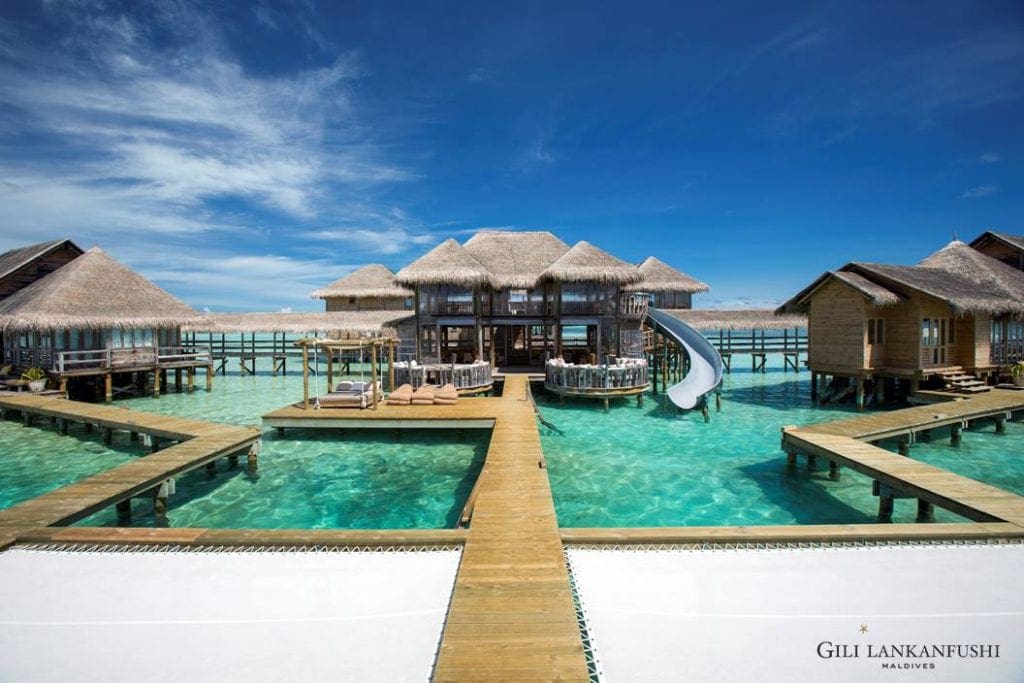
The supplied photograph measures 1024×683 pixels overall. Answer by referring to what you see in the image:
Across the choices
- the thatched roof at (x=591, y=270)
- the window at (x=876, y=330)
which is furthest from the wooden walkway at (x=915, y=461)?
the thatched roof at (x=591, y=270)

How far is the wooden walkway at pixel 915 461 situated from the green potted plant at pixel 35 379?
2450 cm

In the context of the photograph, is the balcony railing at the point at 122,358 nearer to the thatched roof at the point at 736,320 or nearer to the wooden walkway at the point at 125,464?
the wooden walkway at the point at 125,464

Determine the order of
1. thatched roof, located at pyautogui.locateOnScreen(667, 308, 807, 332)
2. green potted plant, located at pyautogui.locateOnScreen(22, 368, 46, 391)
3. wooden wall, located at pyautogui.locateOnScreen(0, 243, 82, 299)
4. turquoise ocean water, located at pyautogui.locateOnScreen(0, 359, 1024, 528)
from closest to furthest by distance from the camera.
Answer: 1. turquoise ocean water, located at pyautogui.locateOnScreen(0, 359, 1024, 528)
2. green potted plant, located at pyautogui.locateOnScreen(22, 368, 46, 391)
3. wooden wall, located at pyautogui.locateOnScreen(0, 243, 82, 299)
4. thatched roof, located at pyautogui.locateOnScreen(667, 308, 807, 332)

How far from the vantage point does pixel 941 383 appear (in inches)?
673

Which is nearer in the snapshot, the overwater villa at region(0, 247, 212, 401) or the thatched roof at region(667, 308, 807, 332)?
the overwater villa at region(0, 247, 212, 401)

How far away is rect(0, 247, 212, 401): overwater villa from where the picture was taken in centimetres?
1800

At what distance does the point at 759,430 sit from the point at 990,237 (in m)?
19.6

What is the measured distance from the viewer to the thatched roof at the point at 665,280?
32.9 m

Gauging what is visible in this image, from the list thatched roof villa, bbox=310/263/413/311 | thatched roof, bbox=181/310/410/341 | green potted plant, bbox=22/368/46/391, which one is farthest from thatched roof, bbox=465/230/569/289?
green potted plant, bbox=22/368/46/391

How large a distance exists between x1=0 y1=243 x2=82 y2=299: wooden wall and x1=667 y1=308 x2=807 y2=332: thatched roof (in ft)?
106

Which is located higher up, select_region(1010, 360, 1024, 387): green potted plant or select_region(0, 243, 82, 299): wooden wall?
select_region(0, 243, 82, 299): wooden wall

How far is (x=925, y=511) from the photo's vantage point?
23.6 feet

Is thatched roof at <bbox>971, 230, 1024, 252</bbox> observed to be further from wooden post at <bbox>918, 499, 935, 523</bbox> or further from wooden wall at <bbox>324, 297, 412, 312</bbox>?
wooden wall at <bbox>324, 297, 412, 312</bbox>

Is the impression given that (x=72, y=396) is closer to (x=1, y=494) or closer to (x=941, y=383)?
(x=1, y=494)
